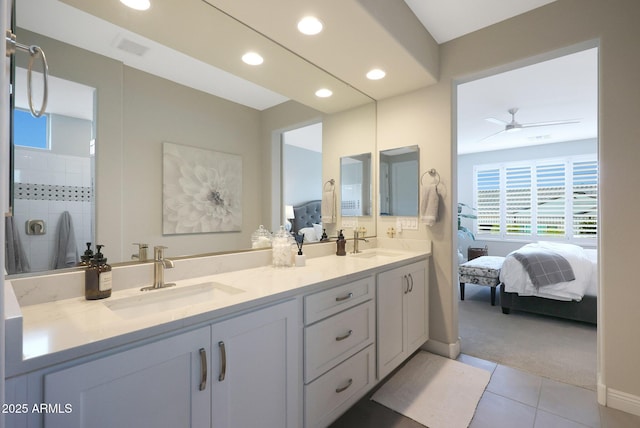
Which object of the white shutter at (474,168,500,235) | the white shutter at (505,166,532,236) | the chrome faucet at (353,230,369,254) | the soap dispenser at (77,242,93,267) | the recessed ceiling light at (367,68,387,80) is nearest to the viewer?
the soap dispenser at (77,242,93,267)

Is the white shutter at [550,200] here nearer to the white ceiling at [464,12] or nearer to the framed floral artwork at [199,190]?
the white ceiling at [464,12]

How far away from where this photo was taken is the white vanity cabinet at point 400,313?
74.4 inches

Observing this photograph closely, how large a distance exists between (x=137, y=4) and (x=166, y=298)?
1359mm

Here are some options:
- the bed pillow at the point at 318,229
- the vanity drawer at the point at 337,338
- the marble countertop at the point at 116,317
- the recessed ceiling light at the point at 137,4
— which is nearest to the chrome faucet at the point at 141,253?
the marble countertop at the point at 116,317

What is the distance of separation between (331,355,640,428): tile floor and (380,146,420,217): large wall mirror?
1.42 metres

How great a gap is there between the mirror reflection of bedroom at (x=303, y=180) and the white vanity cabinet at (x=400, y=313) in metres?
0.68

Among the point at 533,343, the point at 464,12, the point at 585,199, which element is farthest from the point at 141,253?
the point at 585,199

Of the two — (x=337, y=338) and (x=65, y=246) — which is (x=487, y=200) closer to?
(x=337, y=338)

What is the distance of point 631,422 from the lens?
167 centimetres

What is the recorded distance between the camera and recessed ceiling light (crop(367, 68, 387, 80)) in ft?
7.51

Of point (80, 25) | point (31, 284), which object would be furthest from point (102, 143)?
point (31, 284)

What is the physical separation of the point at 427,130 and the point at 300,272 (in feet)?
5.51

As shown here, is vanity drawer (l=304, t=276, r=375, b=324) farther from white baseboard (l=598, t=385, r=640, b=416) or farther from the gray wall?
white baseboard (l=598, t=385, r=640, b=416)

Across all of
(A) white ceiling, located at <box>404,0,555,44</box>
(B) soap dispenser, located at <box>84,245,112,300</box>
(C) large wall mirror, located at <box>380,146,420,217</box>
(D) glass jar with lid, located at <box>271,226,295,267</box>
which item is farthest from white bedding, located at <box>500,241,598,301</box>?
(B) soap dispenser, located at <box>84,245,112,300</box>
